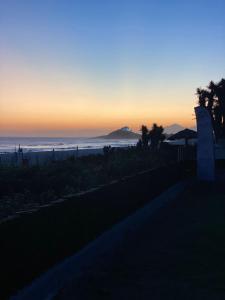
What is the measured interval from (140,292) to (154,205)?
8253 millimetres

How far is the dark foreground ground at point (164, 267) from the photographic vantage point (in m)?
7.02

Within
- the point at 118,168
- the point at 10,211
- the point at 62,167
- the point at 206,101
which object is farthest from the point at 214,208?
the point at 206,101

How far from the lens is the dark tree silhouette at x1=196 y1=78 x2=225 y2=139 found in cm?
6762

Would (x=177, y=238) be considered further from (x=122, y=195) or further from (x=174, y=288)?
(x=174, y=288)

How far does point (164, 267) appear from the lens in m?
8.51

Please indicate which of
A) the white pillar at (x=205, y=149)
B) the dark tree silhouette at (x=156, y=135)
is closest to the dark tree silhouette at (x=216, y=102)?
the dark tree silhouette at (x=156, y=135)

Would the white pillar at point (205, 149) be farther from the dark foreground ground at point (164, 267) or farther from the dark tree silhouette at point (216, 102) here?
the dark tree silhouette at point (216, 102)

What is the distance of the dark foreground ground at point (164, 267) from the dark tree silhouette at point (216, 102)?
180 ft

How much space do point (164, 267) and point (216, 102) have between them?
2482 inches

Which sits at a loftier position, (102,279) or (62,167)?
(62,167)

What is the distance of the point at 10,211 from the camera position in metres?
9.20

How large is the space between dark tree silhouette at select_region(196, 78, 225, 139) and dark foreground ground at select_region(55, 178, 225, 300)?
54.9 metres

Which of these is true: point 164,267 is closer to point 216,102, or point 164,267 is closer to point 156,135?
point 156,135

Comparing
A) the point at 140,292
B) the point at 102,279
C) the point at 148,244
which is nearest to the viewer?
the point at 140,292
